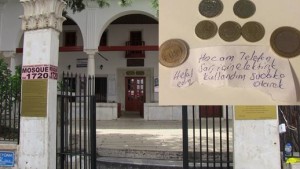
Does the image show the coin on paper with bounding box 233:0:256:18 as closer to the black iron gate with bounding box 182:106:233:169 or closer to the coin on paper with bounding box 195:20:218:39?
the coin on paper with bounding box 195:20:218:39

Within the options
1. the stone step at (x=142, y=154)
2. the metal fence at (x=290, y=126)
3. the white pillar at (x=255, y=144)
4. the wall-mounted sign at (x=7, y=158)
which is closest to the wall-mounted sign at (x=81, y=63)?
the stone step at (x=142, y=154)

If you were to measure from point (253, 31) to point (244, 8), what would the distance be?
201 mm

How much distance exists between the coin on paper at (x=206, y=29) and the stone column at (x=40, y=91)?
366cm

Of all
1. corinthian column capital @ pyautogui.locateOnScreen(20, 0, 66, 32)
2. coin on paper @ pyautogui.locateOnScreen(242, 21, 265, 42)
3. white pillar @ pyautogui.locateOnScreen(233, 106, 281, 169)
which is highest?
corinthian column capital @ pyautogui.locateOnScreen(20, 0, 66, 32)

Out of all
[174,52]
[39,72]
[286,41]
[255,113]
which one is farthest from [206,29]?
[39,72]

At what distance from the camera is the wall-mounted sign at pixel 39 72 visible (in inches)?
243

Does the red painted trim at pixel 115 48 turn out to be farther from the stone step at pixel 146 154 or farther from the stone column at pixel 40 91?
the stone column at pixel 40 91

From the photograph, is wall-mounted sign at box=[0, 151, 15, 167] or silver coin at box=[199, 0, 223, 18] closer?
silver coin at box=[199, 0, 223, 18]

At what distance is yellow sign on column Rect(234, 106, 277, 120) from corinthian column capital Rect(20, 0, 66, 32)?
3.27 metres

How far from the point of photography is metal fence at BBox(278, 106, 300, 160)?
21.7ft

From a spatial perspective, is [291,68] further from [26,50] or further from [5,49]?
[5,49]

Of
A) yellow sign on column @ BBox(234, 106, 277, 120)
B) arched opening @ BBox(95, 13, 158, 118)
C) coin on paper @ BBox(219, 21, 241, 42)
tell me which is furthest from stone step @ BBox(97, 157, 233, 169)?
arched opening @ BBox(95, 13, 158, 118)

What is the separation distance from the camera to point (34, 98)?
247 inches

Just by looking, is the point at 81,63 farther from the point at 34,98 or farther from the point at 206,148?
the point at 206,148
